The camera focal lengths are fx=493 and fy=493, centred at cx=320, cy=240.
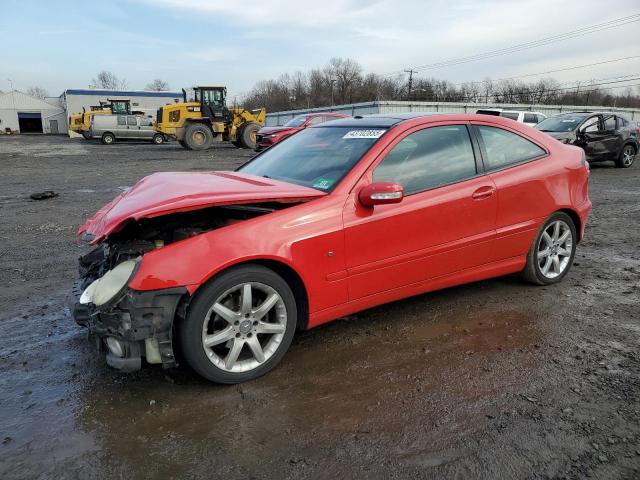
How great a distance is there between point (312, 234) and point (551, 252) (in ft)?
8.35

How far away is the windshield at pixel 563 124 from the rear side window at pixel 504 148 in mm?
10712

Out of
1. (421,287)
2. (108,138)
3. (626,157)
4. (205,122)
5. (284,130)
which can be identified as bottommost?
(421,287)

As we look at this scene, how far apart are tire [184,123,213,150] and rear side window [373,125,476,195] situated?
23033 mm

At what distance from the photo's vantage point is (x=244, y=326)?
2.89 meters

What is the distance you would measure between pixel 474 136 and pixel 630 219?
4926 millimetres

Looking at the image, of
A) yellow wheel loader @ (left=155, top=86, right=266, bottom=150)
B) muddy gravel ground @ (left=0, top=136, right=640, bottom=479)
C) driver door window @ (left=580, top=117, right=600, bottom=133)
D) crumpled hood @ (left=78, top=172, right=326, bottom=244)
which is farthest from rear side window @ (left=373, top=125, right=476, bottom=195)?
yellow wheel loader @ (left=155, top=86, right=266, bottom=150)

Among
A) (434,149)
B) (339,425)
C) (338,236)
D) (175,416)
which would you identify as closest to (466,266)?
(434,149)

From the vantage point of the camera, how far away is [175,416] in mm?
2646

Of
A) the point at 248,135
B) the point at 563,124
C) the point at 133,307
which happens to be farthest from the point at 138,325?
the point at 248,135

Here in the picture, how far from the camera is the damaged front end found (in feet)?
8.70

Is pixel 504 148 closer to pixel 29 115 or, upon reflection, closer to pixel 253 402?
pixel 253 402

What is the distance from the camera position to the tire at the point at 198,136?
25.2 m

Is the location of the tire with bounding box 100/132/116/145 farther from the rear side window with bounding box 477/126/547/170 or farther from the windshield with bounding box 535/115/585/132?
the rear side window with bounding box 477/126/547/170

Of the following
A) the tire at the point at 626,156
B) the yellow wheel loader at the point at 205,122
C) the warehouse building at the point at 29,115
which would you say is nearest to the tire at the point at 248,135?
the yellow wheel loader at the point at 205,122
